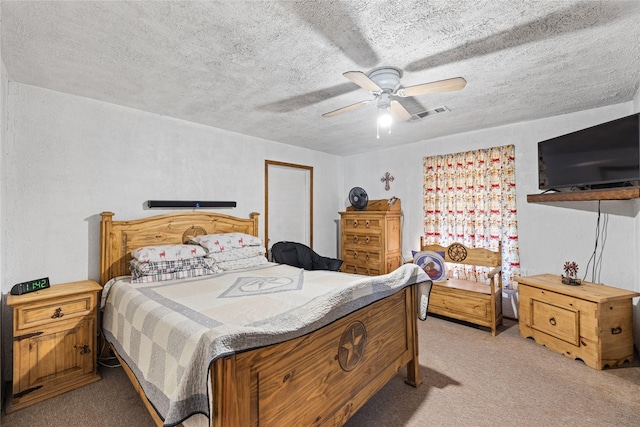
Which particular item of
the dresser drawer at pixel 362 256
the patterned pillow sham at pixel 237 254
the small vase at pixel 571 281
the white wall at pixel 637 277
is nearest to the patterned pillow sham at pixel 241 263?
the patterned pillow sham at pixel 237 254

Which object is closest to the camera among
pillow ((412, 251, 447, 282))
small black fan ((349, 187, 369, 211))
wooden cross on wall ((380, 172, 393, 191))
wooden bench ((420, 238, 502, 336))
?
wooden bench ((420, 238, 502, 336))

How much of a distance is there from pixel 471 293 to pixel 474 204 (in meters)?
1.24

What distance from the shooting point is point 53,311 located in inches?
91.0

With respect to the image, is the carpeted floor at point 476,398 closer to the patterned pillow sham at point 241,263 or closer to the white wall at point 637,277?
the white wall at point 637,277

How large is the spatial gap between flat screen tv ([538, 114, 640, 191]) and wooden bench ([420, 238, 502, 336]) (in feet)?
3.56

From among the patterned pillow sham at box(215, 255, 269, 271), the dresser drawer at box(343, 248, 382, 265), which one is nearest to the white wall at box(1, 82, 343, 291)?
the patterned pillow sham at box(215, 255, 269, 271)

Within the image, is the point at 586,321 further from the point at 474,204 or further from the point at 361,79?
the point at 361,79

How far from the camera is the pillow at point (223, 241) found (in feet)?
10.7

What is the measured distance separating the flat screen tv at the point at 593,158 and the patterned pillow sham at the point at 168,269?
384 cm

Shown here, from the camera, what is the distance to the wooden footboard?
1161 mm

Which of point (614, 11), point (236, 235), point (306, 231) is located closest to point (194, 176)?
point (236, 235)

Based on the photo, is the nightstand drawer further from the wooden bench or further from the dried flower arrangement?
the dried flower arrangement

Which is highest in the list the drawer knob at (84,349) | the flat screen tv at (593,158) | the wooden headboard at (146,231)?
the flat screen tv at (593,158)

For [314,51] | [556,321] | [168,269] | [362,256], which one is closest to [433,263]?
[362,256]
